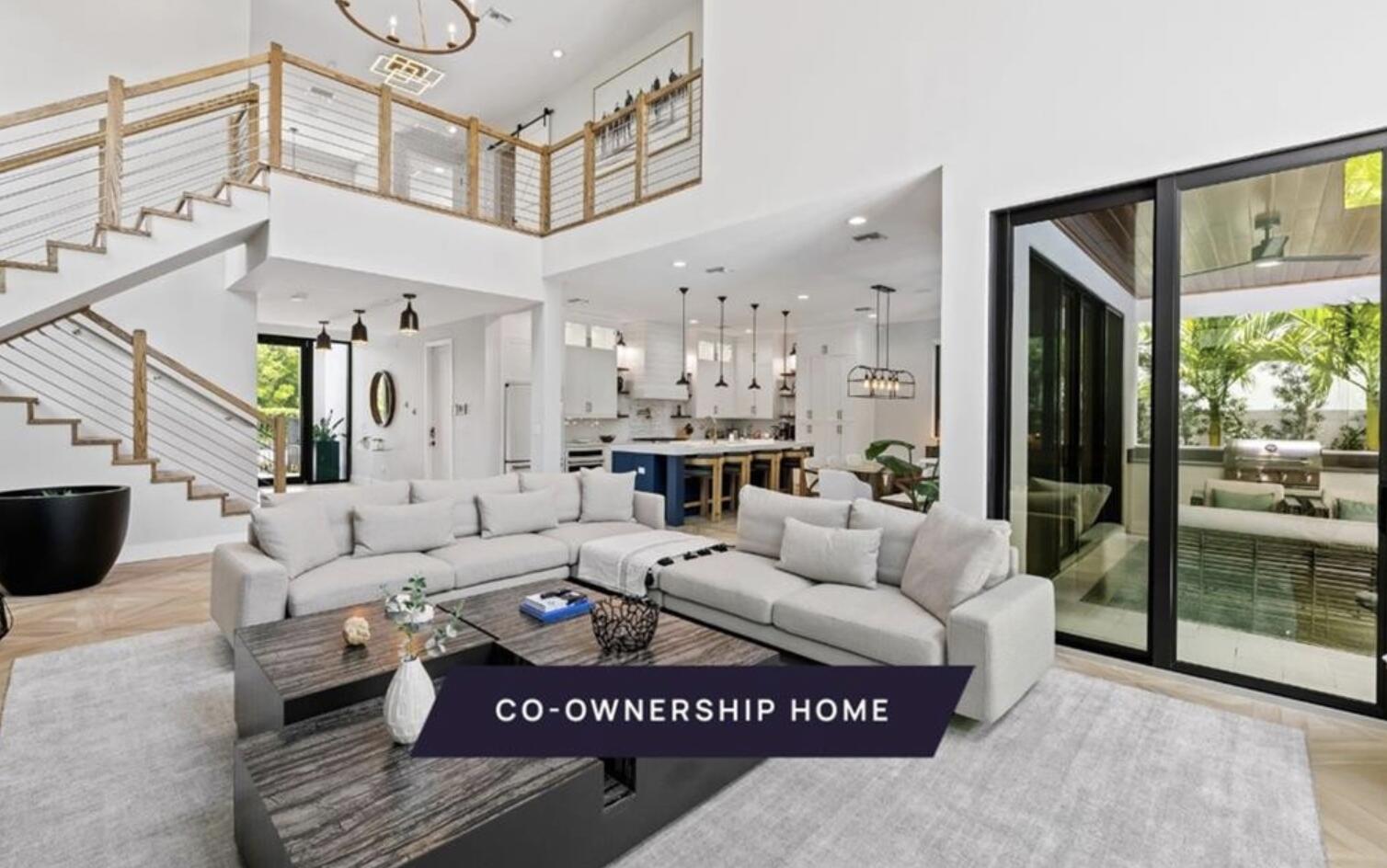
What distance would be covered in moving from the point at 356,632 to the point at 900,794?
82.0 inches

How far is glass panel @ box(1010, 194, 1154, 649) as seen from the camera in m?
3.44

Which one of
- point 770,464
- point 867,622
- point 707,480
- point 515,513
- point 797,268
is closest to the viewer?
point 867,622

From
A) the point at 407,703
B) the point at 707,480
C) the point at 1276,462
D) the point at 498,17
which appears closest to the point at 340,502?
the point at 407,703

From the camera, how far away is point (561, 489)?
500 centimetres

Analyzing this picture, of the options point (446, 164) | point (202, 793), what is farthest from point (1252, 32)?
point (446, 164)

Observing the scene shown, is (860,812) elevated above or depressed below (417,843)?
below

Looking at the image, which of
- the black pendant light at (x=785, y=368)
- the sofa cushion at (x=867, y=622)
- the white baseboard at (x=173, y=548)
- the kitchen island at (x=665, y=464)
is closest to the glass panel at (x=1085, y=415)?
the sofa cushion at (x=867, y=622)

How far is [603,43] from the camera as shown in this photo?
756cm

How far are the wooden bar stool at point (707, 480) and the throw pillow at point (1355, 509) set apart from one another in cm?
553

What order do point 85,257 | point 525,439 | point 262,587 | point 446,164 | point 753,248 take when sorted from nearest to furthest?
point 262,587
point 85,257
point 753,248
point 525,439
point 446,164

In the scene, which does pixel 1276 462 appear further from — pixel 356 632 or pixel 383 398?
pixel 383 398

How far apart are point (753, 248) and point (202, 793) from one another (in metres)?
4.97

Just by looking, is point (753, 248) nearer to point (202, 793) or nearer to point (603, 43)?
point (603, 43)

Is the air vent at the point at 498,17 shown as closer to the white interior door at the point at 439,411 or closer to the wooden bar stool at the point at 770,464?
the white interior door at the point at 439,411
